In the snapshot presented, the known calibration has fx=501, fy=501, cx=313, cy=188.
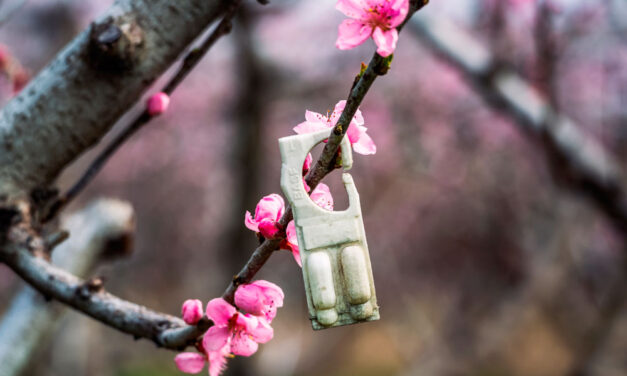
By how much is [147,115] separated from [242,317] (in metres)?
0.69

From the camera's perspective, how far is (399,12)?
646 mm

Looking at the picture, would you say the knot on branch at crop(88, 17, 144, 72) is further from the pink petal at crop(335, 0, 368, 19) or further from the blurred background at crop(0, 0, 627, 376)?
the blurred background at crop(0, 0, 627, 376)

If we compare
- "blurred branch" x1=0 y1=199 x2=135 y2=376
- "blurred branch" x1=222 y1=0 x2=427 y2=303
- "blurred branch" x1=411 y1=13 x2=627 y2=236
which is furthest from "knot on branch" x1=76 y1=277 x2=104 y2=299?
"blurred branch" x1=411 y1=13 x2=627 y2=236

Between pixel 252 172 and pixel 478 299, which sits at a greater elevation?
pixel 252 172

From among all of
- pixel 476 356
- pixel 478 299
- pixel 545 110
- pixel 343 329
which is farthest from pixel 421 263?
pixel 545 110

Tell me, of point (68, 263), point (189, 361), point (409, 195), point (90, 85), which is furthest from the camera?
point (409, 195)

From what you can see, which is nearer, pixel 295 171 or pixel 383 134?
pixel 295 171

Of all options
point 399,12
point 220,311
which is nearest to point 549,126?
point 399,12

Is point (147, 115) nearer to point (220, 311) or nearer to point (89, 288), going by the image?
point (89, 288)

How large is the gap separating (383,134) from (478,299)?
113 inches

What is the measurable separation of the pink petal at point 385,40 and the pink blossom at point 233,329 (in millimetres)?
427

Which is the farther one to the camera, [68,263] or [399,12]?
[68,263]

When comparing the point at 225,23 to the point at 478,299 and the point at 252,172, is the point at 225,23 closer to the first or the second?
the point at 252,172

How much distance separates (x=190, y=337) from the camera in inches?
32.7
